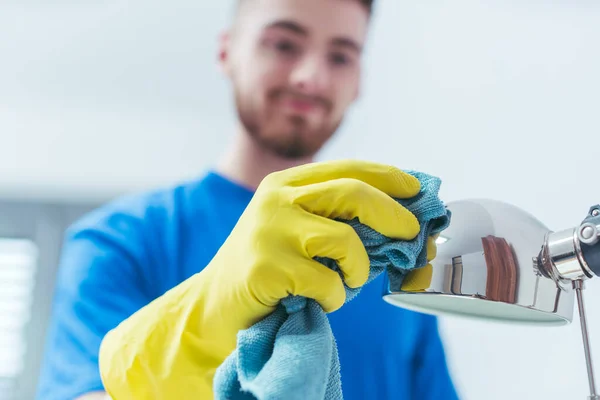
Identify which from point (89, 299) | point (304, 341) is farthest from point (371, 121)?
point (304, 341)

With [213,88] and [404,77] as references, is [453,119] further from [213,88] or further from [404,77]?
[213,88]

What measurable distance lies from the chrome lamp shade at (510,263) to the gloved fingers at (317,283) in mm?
50

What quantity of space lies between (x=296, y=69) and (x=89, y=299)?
0.45m

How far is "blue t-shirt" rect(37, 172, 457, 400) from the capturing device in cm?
78

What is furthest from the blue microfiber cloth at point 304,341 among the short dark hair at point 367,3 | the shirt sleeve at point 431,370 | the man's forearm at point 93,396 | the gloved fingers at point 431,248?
the short dark hair at point 367,3

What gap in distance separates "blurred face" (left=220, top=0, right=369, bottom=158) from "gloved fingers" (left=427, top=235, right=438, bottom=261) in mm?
553

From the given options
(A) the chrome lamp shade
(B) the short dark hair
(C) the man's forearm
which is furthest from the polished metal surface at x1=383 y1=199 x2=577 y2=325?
(B) the short dark hair

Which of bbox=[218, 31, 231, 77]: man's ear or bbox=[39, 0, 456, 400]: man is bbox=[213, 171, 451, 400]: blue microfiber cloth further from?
bbox=[218, 31, 231, 77]: man's ear

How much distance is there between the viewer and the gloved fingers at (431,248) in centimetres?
44

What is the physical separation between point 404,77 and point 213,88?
2.93 feet

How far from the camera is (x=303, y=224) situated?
44 cm

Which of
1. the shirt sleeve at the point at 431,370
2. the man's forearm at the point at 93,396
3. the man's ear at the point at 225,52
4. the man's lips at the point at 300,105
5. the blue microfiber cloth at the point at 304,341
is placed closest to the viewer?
the blue microfiber cloth at the point at 304,341

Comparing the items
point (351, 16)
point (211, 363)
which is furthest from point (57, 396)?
point (351, 16)

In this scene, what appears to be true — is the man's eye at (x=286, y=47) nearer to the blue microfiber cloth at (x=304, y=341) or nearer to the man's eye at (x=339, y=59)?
the man's eye at (x=339, y=59)
